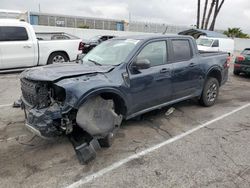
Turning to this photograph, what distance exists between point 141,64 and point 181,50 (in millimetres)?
1514

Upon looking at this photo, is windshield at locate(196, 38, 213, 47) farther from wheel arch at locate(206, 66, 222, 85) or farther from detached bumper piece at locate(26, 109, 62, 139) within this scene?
detached bumper piece at locate(26, 109, 62, 139)

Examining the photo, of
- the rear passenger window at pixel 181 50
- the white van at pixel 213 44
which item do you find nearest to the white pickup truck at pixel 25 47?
the rear passenger window at pixel 181 50

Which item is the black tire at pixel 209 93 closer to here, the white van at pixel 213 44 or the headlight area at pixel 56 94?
the headlight area at pixel 56 94

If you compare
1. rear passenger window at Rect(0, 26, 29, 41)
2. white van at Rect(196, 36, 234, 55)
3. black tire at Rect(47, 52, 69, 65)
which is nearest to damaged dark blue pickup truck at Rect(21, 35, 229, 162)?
rear passenger window at Rect(0, 26, 29, 41)

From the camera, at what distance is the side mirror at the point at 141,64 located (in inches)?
175

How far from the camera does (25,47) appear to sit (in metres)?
10.1

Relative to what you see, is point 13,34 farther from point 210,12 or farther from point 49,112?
point 210,12

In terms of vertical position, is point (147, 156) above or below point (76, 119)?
below

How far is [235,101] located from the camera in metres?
7.27

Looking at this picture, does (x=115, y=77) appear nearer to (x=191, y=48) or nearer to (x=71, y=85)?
(x=71, y=85)

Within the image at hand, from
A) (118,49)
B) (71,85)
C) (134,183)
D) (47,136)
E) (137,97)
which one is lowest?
(134,183)

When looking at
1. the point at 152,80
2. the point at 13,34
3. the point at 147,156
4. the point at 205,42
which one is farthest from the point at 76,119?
the point at 205,42

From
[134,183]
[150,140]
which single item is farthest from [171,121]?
[134,183]

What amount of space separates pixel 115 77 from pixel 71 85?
0.84 meters
